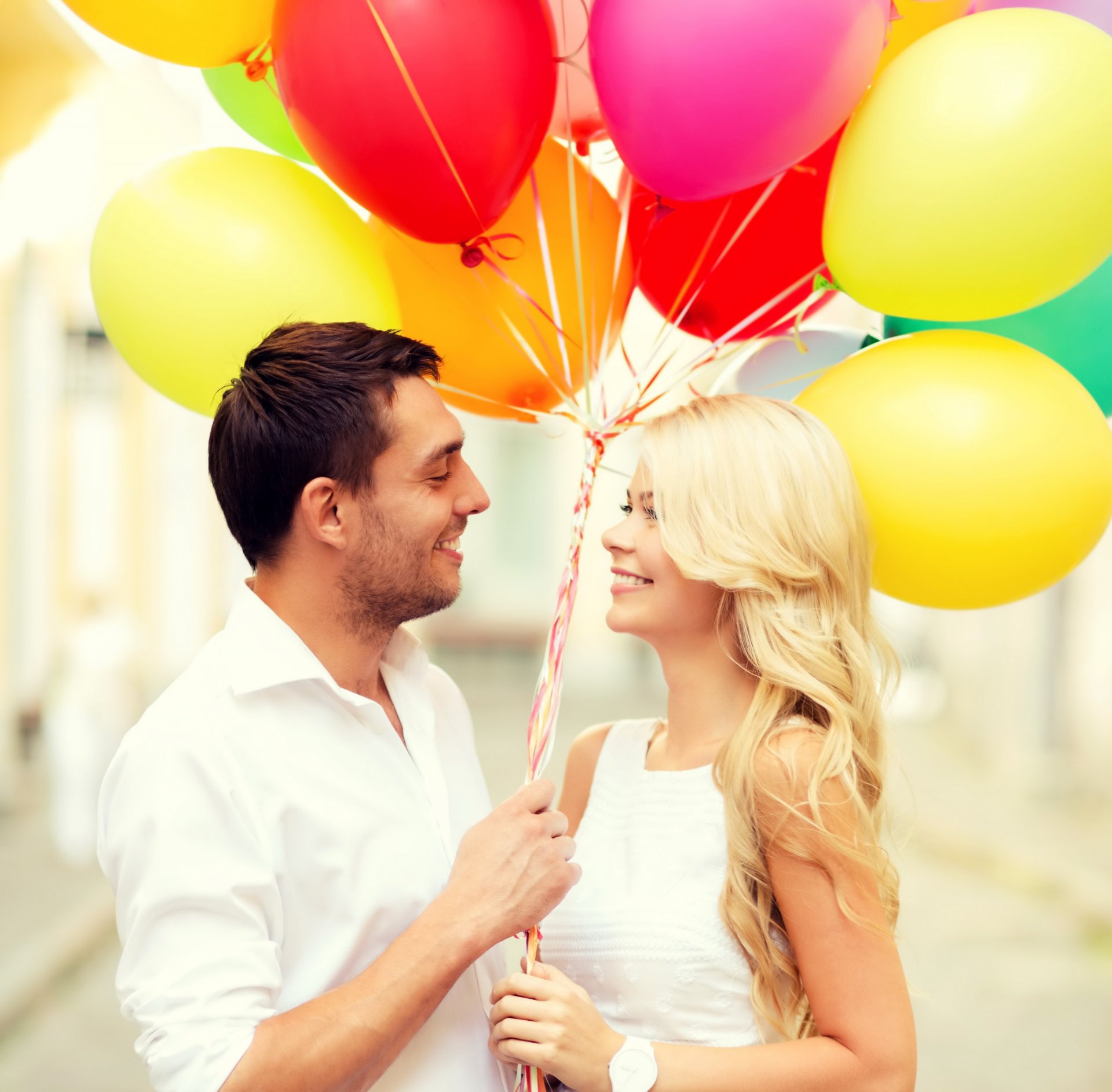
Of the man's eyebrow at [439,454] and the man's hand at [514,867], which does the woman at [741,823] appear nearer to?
the man's hand at [514,867]

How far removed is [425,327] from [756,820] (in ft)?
3.23

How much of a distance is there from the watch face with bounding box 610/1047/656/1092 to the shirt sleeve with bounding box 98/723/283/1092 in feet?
1.54

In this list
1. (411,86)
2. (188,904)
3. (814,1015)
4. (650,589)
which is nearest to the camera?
(188,904)

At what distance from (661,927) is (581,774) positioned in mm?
453

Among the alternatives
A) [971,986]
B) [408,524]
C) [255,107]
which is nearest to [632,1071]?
[408,524]

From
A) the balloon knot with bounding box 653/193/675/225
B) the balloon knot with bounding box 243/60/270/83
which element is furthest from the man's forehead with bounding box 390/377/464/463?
the balloon knot with bounding box 243/60/270/83

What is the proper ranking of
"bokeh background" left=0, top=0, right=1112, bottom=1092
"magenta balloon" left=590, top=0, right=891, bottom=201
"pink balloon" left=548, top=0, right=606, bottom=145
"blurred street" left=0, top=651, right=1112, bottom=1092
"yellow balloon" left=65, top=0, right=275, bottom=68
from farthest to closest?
"bokeh background" left=0, top=0, right=1112, bottom=1092, "blurred street" left=0, top=651, right=1112, bottom=1092, "pink balloon" left=548, top=0, right=606, bottom=145, "yellow balloon" left=65, top=0, right=275, bottom=68, "magenta balloon" left=590, top=0, right=891, bottom=201

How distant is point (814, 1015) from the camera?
1.62 meters

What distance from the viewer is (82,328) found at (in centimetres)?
1007

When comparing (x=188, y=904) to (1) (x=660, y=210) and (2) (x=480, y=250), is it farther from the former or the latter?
(1) (x=660, y=210)

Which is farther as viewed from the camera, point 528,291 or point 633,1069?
point 528,291

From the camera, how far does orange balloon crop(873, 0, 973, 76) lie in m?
1.78

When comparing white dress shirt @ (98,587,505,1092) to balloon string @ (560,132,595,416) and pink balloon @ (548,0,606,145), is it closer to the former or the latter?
balloon string @ (560,132,595,416)

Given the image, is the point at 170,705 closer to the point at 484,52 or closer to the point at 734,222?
the point at 484,52
